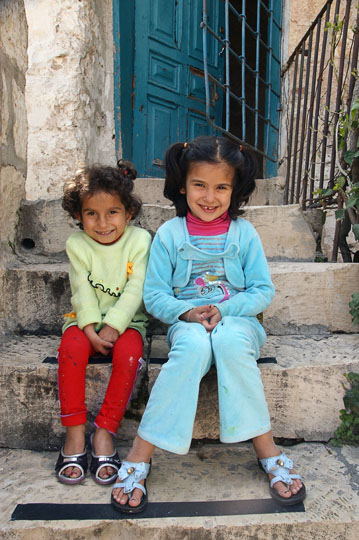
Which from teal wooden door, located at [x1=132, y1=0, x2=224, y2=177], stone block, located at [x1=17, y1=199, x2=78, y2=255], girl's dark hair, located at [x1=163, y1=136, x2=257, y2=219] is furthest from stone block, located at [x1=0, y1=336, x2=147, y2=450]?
teal wooden door, located at [x1=132, y1=0, x2=224, y2=177]

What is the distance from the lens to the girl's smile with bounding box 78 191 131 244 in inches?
63.6

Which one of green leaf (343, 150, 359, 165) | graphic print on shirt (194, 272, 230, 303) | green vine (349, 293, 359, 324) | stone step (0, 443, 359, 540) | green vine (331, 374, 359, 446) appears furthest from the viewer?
green leaf (343, 150, 359, 165)

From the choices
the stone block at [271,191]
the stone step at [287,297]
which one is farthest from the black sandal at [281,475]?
A: the stone block at [271,191]

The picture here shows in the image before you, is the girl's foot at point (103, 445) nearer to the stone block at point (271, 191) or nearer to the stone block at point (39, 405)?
the stone block at point (39, 405)

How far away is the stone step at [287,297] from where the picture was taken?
1829 millimetres

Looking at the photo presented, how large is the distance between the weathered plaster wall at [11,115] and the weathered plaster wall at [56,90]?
3.03 ft

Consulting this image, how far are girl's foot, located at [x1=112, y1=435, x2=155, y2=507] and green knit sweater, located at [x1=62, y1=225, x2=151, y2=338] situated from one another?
447mm

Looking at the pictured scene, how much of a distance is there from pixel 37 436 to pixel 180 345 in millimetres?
652

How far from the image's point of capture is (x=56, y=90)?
297 cm

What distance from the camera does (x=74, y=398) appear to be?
136 centimetres

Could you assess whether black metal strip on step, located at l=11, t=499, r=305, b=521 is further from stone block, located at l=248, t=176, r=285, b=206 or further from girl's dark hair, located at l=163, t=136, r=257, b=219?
stone block, located at l=248, t=176, r=285, b=206

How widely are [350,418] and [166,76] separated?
348 cm

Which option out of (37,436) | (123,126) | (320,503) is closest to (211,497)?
(320,503)

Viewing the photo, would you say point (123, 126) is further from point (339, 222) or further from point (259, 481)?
point (259, 481)
